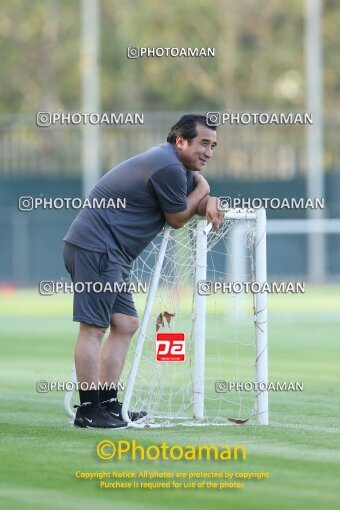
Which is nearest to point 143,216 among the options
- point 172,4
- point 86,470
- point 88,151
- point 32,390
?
point 86,470

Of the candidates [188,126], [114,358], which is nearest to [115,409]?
[114,358]

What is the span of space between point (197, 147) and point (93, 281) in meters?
1.09

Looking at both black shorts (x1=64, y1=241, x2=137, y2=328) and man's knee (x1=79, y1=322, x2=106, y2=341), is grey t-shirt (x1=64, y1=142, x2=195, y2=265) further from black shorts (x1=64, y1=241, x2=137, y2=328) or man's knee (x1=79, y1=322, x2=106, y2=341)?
man's knee (x1=79, y1=322, x2=106, y2=341)

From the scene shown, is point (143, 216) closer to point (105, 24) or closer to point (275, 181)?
point (275, 181)

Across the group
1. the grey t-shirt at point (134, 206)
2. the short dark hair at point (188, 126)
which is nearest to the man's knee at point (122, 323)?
the grey t-shirt at point (134, 206)

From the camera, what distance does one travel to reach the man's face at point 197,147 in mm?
9094

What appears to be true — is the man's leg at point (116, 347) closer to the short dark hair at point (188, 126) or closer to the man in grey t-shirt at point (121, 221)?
the man in grey t-shirt at point (121, 221)

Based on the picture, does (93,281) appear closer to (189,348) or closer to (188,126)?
(188,126)

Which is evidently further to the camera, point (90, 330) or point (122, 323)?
point (122, 323)

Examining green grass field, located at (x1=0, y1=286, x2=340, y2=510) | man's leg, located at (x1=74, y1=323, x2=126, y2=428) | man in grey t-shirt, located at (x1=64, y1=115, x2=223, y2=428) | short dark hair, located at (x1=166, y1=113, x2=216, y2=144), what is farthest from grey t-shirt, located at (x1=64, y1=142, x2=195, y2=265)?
green grass field, located at (x1=0, y1=286, x2=340, y2=510)

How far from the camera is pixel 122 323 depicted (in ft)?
30.6

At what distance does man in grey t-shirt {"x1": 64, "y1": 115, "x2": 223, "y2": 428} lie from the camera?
8969 mm

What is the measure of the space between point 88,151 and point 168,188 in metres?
32.1

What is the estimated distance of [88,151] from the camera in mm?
40906
